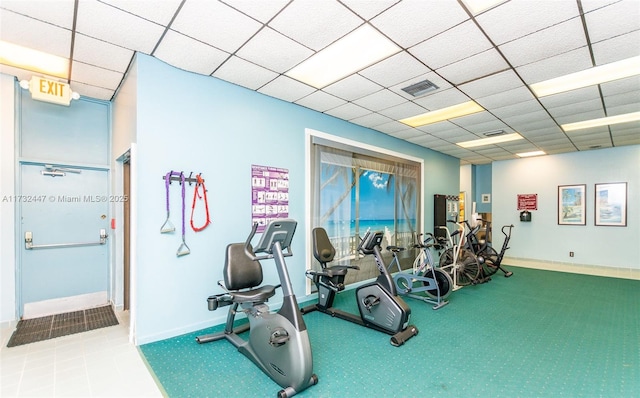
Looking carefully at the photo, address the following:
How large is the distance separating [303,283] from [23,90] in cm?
429

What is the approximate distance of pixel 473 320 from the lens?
3.73 m

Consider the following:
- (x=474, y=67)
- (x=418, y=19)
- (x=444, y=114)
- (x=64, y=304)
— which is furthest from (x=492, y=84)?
(x=64, y=304)

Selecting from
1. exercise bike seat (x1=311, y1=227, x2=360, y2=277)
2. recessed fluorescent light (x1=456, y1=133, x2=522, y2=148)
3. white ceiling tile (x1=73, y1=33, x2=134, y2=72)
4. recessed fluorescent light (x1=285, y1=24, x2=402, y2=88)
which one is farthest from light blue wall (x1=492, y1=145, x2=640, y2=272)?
white ceiling tile (x1=73, y1=33, x2=134, y2=72)

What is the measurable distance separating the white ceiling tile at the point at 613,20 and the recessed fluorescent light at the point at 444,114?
1714 mm

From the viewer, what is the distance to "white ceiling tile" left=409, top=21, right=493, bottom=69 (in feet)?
8.40

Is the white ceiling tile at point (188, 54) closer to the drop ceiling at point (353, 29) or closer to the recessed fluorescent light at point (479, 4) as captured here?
the drop ceiling at point (353, 29)

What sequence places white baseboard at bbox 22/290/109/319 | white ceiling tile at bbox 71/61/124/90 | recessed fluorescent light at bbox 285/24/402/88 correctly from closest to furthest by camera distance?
recessed fluorescent light at bbox 285/24/402/88 → white ceiling tile at bbox 71/61/124/90 → white baseboard at bbox 22/290/109/319

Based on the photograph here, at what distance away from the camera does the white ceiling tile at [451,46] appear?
8.40 feet

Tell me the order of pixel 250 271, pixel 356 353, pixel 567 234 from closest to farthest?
pixel 356 353 < pixel 250 271 < pixel 567 234

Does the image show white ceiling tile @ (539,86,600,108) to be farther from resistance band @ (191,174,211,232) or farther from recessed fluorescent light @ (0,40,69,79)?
recessed fluorescent light @ (0,40,69,79)

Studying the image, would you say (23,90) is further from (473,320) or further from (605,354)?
(605,354)

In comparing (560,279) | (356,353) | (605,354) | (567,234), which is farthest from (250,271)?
(567,234)

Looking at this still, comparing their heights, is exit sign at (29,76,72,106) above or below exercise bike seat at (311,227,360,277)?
above

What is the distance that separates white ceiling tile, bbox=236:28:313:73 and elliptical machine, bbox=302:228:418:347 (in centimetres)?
210
